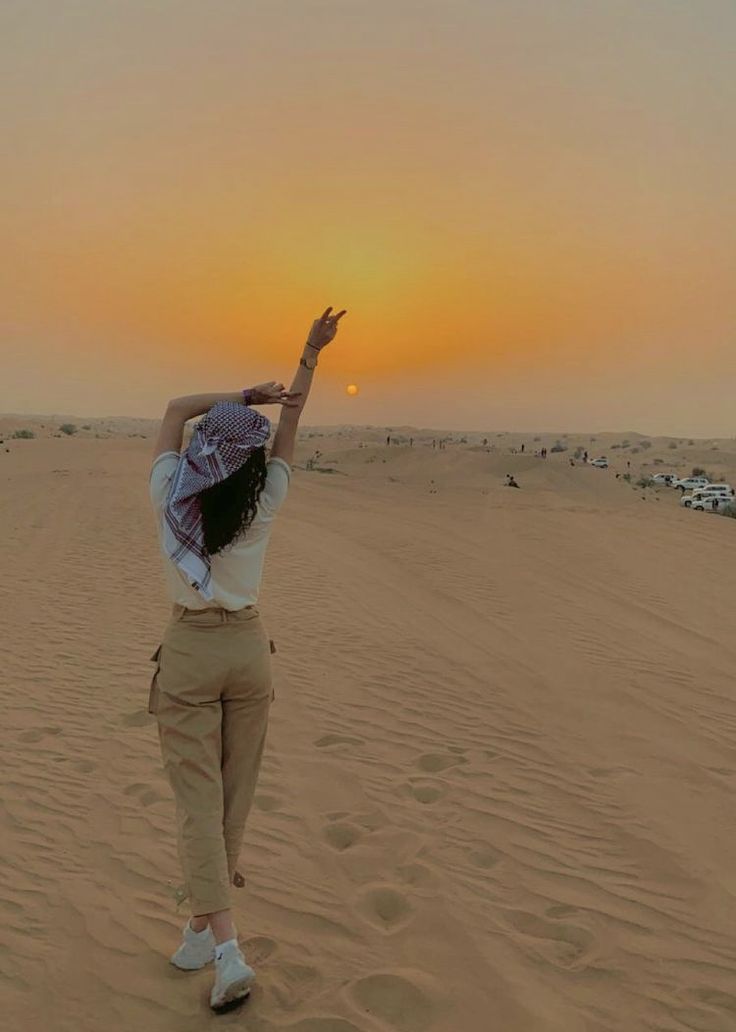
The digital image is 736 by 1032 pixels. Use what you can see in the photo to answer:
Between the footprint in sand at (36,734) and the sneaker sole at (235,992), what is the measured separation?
3.39 m

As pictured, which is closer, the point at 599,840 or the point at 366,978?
the point at 366,978

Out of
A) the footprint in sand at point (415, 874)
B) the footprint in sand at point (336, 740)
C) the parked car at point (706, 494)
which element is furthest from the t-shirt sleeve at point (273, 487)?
the parked car at point (706, 494)

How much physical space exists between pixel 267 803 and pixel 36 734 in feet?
6.87

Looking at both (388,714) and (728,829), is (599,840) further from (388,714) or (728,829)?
(388,714)

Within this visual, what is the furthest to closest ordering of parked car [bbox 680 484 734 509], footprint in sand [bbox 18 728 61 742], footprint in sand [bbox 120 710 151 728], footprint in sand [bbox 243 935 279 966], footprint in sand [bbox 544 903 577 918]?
parked car [bbox 680 484 734 509]
footprint in sand [bbox 120 710 151 728]
footprint in sand [bbox 18 728 61 742]
footprint in sand [bbox 544 903 577 918]
footprint in sand [bbox 243 935 279 966]

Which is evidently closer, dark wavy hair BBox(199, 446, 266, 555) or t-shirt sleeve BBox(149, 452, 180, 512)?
dark wavy hair BBox(199, 446, 266, 555)

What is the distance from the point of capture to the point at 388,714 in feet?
21.0

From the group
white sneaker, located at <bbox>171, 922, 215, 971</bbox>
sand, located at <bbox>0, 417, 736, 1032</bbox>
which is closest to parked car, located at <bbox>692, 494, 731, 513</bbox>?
sand, located at <bbox>0, 417, 736, 1032</bbox>

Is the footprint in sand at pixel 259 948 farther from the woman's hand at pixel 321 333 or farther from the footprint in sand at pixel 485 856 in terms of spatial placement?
the woman's hand at pixel 321 333

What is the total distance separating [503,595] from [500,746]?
5544 mm

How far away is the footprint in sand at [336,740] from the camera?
19.1 feet

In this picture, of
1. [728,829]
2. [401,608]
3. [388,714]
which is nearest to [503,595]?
[401,608]

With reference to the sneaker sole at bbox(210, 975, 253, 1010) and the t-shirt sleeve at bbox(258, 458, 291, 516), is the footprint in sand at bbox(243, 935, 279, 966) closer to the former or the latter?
the sneaker sole at bbox(210, 975, 253, 1010)

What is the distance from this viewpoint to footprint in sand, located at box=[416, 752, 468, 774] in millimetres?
5398
